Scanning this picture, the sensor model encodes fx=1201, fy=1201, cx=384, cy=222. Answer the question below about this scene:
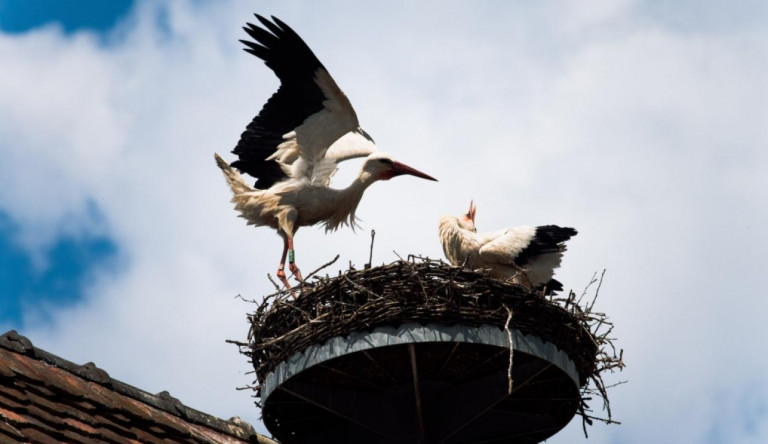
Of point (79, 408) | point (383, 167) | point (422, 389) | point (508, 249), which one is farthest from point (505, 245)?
point (79, 408)

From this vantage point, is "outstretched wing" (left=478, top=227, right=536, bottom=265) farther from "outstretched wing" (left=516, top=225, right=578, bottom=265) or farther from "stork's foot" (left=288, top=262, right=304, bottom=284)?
"stork's foot" (left=288, top=262, right=304, bottom=284)

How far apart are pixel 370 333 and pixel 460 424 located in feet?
2.85

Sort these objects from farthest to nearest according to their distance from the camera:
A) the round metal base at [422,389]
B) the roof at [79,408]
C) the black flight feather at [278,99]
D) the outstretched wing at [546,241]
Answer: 1. the outstretched wing at [546,241]
2. the black flight feather at [278,99]
3. the round metal base at [422,389]
4. the roof at [79,408]

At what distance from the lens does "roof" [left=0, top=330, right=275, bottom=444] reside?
5.11 m

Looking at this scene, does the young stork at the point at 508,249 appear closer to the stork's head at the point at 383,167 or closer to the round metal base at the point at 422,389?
the stork's head at the point at 383,167

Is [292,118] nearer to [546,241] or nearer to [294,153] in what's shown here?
[294,153]

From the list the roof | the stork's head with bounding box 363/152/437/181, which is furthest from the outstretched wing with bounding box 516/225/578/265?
the roof

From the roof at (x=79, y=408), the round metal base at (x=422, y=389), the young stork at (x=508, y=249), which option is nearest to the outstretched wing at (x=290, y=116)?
the young stork at (x=508, y=249)

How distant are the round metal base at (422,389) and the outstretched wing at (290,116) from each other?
286cm

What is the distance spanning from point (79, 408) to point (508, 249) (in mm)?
4982

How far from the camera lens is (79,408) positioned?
560 centimetres

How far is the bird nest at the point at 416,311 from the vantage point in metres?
7.14

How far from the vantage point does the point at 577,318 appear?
25.6ft

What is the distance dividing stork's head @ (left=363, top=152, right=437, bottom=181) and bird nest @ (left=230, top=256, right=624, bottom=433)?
226cm
